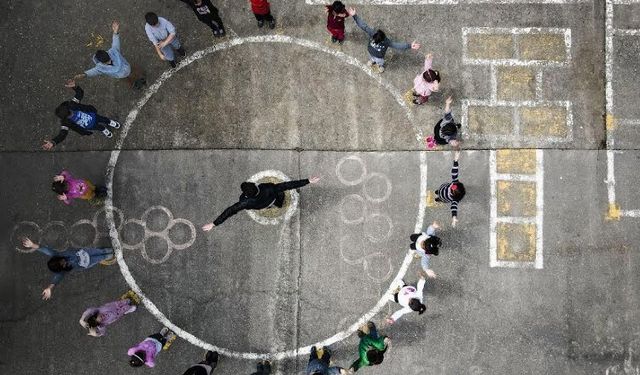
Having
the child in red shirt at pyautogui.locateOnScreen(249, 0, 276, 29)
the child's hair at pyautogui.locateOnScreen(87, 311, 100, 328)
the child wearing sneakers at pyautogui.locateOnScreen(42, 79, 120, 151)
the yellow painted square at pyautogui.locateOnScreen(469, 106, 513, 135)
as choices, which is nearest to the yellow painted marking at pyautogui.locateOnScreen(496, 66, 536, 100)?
the yellow painted square at pyautogui.locateOnScreen(469, 106, 513, 135)

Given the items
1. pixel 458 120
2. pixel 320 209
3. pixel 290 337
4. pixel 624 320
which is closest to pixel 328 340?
pixel 290 337

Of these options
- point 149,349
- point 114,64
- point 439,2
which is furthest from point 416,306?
point 114,64

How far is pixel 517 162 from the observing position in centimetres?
929

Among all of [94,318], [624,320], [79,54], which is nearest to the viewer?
[94,318]

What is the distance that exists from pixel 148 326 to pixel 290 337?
8.20 feet

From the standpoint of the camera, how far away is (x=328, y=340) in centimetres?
930

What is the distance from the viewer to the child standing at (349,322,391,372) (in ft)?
25.9

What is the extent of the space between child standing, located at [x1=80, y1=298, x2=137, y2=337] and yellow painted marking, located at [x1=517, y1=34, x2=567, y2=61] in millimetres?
8076

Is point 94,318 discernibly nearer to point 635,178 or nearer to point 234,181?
point 234,181

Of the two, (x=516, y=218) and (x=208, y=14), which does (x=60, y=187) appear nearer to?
(x=208, y=14)

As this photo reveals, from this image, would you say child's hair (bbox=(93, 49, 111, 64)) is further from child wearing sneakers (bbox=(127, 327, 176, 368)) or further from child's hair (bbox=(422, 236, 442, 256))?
child's hair (bbox=(422, 236, 442, 256))

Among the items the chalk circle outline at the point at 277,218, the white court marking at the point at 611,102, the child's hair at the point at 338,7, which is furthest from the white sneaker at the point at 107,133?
the white court marking at the point at 611,102

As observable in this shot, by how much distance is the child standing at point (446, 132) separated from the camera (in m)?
8.46

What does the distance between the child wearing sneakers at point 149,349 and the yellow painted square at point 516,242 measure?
5.87m
